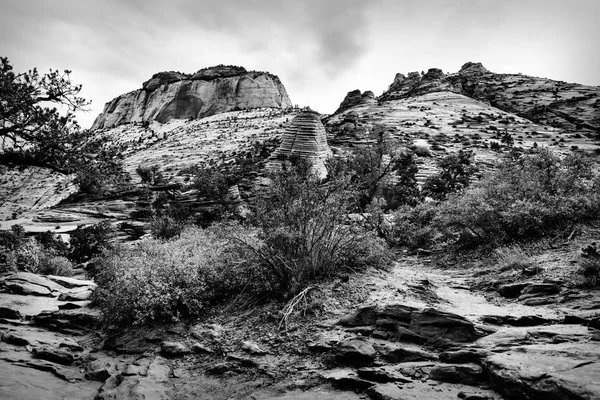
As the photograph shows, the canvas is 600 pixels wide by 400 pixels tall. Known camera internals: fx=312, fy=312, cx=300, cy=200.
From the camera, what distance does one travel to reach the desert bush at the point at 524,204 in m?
9.49

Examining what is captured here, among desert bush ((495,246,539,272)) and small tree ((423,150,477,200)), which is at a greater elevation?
small tree ((423,150,477,200))

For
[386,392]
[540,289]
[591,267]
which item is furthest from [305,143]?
[386,392]

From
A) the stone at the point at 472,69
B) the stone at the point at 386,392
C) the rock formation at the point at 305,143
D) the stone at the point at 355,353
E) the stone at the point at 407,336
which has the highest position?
the stone at the point at 472,69

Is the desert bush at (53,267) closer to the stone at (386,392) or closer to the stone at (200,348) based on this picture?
the stone at (200,348)

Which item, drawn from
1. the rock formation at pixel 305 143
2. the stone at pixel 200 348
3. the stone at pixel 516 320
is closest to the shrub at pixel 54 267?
the stone at pixel 200 348

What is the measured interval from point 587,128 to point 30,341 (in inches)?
2605

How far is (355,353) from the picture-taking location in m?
4.67

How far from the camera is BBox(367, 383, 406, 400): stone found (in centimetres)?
372

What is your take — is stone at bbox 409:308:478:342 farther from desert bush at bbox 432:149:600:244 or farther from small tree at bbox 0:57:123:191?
small tree at bbox 0:57:123:191

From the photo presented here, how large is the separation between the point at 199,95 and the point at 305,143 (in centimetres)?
8289

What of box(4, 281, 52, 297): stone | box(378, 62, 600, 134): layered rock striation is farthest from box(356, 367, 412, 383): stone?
box(378, 62, 600, 134): layered rock striation

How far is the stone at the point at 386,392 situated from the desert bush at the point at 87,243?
19.3 metres

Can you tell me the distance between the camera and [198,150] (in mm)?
53688

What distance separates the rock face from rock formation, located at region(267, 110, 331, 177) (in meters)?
66.5
